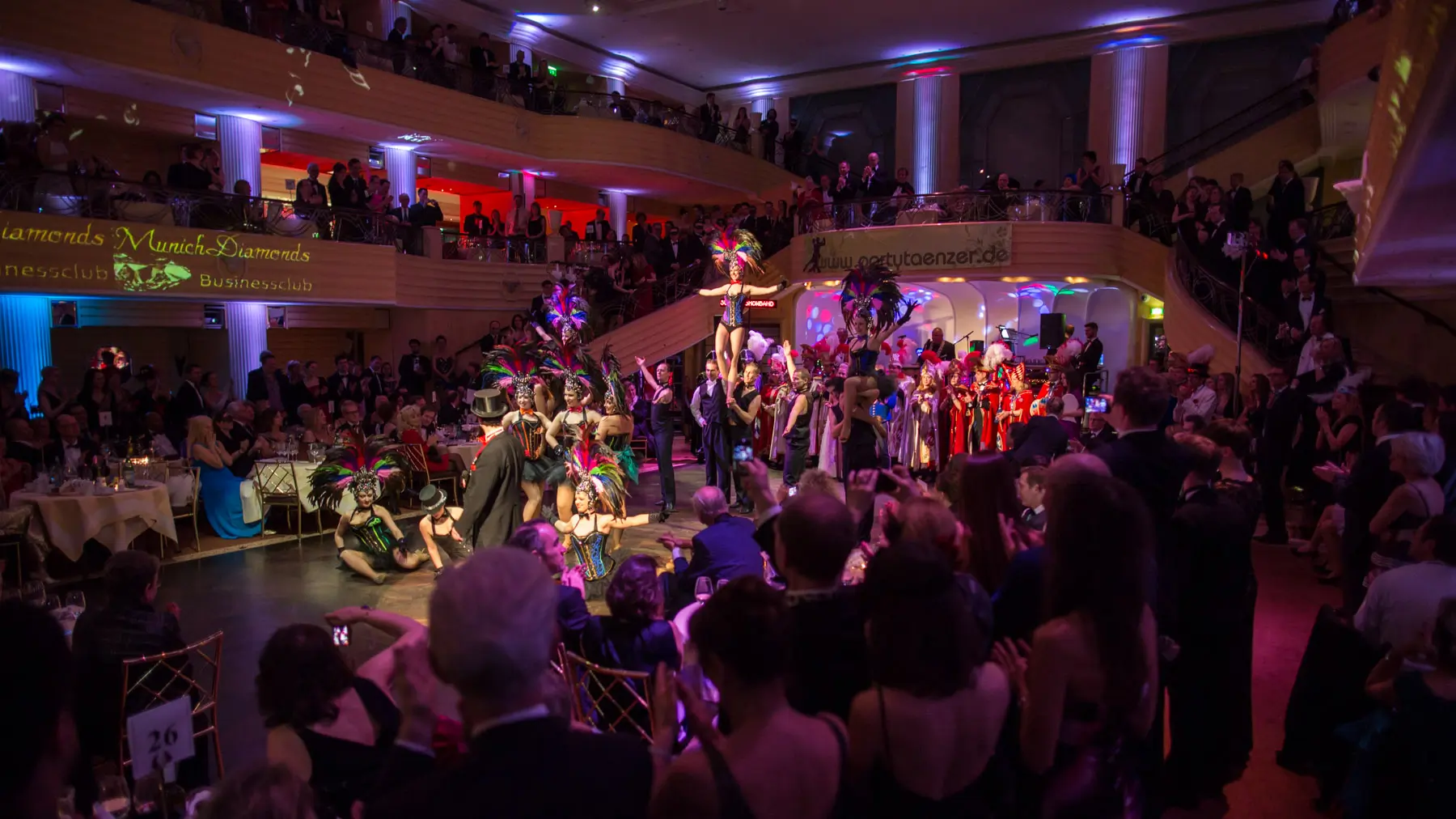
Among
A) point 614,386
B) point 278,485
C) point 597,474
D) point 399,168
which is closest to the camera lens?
point 597,474

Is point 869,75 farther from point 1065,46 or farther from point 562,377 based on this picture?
point 562,377

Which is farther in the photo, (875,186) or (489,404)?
(875,186)

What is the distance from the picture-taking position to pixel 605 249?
53.8 ft

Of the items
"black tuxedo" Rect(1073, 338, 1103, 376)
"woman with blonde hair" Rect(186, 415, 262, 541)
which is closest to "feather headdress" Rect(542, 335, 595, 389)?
"woman with blonde hair" Rect(186, 415, 262, 541)

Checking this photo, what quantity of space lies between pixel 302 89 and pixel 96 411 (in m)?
6.07

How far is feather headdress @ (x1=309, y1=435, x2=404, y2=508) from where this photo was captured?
24.0ft

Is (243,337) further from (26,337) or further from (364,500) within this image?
(364,500)

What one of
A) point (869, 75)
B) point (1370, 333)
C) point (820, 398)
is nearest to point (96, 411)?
point (820, 398)

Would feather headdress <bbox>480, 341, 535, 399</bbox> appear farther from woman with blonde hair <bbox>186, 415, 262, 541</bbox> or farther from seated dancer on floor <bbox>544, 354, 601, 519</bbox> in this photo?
woman with blonde hair <bbox>186, 415, 262, 541</bbox>

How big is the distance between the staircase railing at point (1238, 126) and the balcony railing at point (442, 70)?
9.02 m

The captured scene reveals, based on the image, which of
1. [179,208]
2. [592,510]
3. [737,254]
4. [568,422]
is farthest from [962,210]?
[179,208]

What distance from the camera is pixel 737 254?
8.77 m

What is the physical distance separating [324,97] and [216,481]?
7.57 metres

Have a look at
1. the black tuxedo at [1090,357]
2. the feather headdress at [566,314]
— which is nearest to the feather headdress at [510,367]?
the feather headdress at [566,314]
